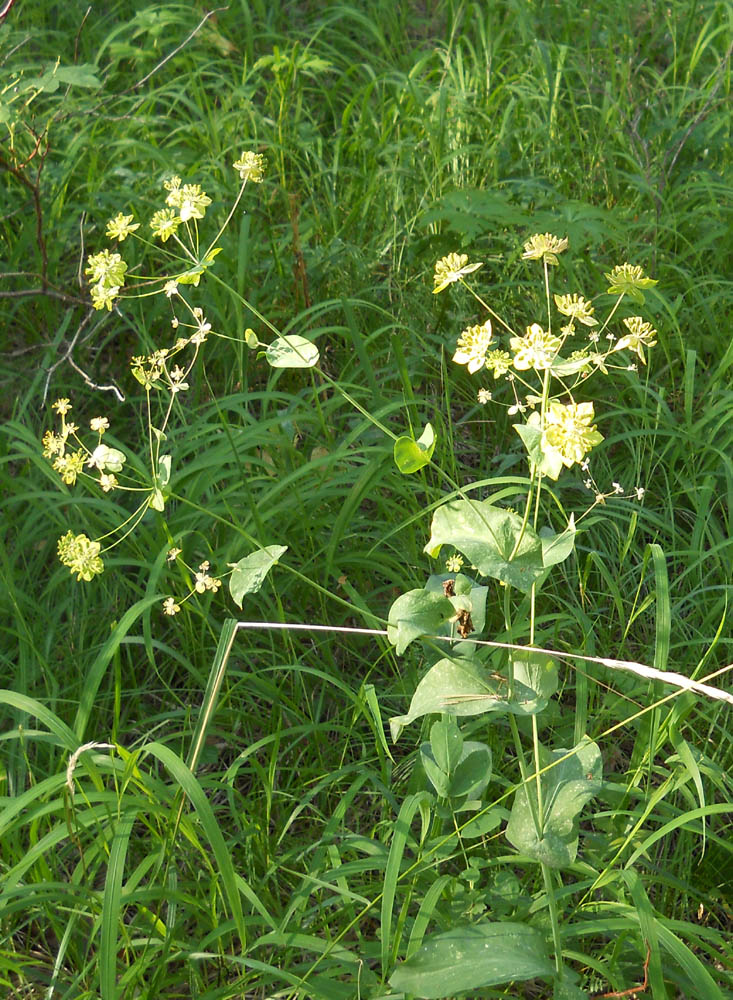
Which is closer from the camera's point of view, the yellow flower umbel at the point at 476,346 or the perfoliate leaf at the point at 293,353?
the yellow flower umbel at the point at 476,346

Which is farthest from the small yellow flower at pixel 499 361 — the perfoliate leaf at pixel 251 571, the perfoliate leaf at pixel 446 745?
the perfoliate leaf at pixel 446 745

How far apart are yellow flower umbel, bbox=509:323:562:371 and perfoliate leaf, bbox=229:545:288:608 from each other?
40 cm

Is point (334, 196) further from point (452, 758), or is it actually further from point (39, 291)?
point (452, 758)

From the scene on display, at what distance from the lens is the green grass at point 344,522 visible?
135 cm

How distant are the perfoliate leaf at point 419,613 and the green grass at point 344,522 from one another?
15cm

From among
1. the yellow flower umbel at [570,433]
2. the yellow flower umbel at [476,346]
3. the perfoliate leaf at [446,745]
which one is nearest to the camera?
the yellow flower umbel at [570,433]

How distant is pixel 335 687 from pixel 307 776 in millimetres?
199

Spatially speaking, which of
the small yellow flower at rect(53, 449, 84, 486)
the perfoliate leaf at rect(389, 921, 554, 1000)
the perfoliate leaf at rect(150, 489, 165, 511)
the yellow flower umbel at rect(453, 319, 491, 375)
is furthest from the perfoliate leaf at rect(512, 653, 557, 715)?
the small yellow flower at rect(53, 449, 84, 486)

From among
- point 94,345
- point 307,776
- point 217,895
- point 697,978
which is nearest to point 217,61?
point 94,345

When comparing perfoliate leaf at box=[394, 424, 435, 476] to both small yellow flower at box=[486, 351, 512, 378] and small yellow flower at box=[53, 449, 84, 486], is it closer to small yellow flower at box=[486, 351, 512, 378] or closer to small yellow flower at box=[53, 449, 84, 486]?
small yellow flower at box=[486, 351, 512, 378]

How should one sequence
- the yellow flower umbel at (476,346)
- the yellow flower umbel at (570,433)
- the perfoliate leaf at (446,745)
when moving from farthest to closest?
the perfoliate leaf at (446,745), the yellow flower umbel at (476,346), the yellow flower umbel at (570,433)

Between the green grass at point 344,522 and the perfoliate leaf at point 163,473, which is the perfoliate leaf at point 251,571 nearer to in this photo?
the green grass at point 344,522

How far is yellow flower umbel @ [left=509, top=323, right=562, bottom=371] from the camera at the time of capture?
3.67ft

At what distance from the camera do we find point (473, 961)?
1128 mm
